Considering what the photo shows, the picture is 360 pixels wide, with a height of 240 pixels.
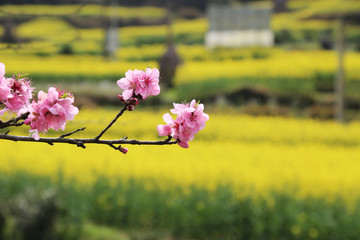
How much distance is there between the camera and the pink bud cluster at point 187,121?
42.0 inches

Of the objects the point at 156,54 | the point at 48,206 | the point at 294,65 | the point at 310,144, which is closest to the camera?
the point at 48,206

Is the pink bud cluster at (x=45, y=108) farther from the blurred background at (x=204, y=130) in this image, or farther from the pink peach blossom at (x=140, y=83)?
the blurred background at (x=204, y=130)

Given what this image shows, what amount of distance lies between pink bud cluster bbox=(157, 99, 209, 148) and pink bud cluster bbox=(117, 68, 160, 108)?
0.17ft

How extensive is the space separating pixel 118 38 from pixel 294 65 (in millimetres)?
5129

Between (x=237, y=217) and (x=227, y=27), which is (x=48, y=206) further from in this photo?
(x=227, y=27)

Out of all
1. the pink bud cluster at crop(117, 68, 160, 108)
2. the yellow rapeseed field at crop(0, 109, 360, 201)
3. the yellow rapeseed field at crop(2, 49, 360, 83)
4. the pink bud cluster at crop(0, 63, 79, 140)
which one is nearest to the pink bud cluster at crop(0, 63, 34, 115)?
the pink bud cluster at crop(0, 63, 79, 140)

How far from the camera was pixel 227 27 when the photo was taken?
16.6 meters

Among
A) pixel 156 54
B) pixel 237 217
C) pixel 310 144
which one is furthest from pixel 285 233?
pixel 156 54

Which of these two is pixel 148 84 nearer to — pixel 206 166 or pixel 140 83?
pixel 140 83

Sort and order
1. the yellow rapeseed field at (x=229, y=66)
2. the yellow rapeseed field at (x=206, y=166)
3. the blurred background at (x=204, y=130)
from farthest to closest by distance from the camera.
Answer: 1. the yellow rapeseed field at (x=229, y=66)
2. the yellow rapeseed field at (x=206, y=166)
3. the blurred background at (x=204, y=130)

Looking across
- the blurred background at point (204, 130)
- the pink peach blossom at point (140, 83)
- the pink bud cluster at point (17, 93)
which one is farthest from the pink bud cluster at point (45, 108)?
the blurred background at point (204, 130)

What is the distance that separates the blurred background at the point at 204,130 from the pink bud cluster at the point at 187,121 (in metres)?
0.24

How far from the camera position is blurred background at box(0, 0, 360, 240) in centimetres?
469

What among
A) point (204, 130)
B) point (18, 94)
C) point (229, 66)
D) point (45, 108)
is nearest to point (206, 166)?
point (204, 130)
